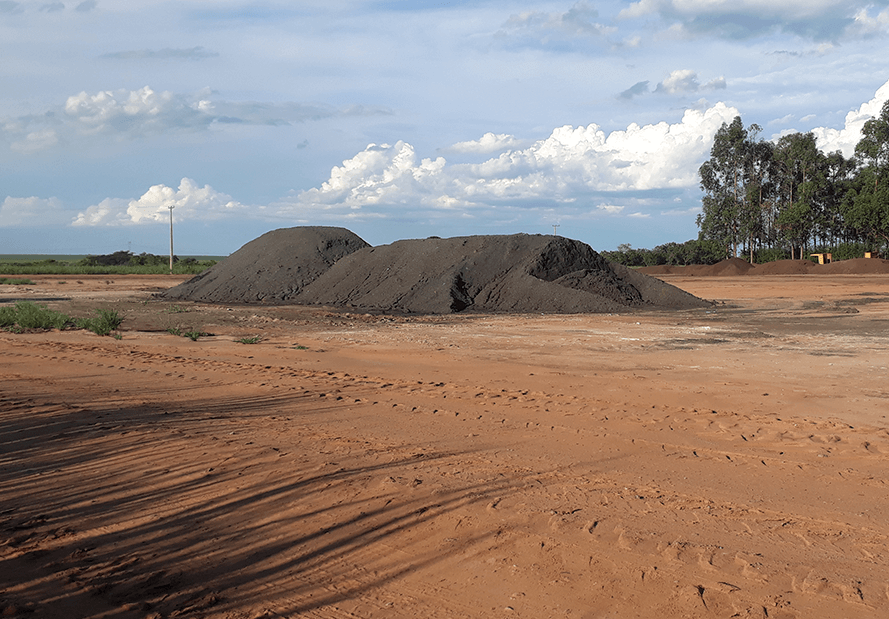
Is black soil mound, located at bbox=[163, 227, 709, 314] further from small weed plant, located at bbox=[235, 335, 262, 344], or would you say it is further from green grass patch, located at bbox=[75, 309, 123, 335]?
green grass patch, located at bbox=[75, 309, 123, 335]

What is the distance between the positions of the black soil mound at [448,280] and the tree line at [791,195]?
113 ft

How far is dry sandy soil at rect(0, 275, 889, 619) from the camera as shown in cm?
380

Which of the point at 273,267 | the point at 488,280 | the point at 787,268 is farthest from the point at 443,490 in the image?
the point at 787,268

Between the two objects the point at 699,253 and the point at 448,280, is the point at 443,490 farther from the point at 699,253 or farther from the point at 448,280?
the point at 699,253

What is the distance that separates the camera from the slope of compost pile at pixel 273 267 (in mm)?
32469

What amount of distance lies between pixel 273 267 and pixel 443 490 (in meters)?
30.4

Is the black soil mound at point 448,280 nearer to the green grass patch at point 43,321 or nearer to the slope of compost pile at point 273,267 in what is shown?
the slope of compost pile at point 273,267

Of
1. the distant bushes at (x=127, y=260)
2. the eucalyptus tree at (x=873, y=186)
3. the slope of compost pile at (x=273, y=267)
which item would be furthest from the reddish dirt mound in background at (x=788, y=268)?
the distant bushes at (x=127, y=260)

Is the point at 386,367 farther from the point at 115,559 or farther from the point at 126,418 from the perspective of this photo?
the point at 115,559

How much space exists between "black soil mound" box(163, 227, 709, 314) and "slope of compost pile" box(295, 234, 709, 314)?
0.13 feet

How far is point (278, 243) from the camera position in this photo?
37.0 meters

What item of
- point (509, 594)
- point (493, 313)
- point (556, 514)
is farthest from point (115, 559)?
point (493, 313)

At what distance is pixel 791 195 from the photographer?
5812cm

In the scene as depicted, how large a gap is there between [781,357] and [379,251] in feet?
69.9
